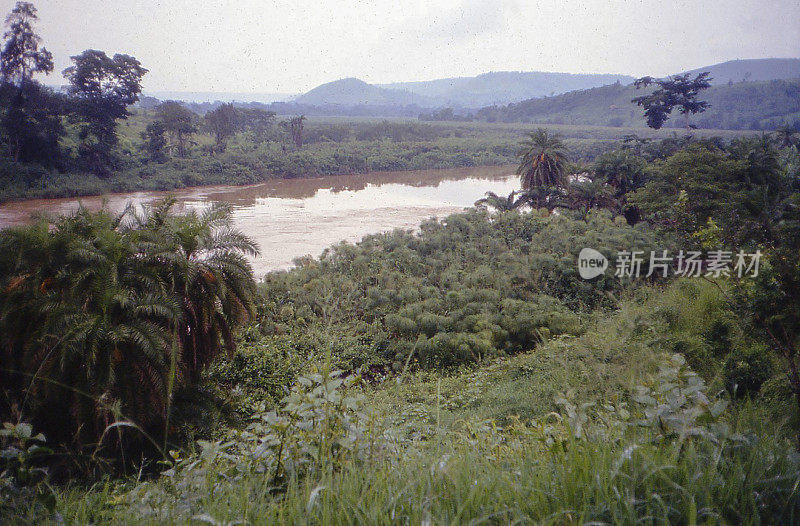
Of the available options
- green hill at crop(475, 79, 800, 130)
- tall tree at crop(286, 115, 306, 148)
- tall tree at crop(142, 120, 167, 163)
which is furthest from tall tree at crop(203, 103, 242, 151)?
green hill at crop(475, 79, 800, 130)

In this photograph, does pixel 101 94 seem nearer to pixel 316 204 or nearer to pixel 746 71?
pixel 316 204

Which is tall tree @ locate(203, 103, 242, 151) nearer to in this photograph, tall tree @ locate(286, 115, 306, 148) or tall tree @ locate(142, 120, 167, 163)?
tall tree @ locate(286, 115, 306, 148)

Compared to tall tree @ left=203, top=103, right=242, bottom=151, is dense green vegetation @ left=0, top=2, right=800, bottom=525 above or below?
below

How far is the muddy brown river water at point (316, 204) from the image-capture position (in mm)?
17109

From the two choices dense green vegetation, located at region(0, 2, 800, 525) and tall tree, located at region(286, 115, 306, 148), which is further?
tall tree, located at region(286, 115, 306, 148)

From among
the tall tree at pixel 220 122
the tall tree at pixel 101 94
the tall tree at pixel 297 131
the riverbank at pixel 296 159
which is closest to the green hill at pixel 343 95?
the riverbank at pixel 296 159

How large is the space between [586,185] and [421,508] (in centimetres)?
2136

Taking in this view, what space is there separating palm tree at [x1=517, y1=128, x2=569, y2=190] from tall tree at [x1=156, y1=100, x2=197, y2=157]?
20.2 meters

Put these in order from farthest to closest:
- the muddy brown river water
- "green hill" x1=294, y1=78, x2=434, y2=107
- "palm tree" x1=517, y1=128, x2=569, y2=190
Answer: "green hill" x1=294, y1=78, x2=434, y2=107 < "palm tree" x1=517, y1=128, x2=569, y2=190 < the muddy brown river water

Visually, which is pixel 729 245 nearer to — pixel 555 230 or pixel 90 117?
pixel 555 230

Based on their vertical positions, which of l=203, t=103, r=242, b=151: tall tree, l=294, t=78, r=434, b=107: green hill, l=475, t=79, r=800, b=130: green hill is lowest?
l=203, t=103, r=242, b=151: tall tree

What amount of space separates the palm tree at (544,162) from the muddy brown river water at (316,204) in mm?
5068

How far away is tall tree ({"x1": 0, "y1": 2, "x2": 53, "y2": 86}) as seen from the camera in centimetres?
890

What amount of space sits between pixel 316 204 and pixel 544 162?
40.2ft
